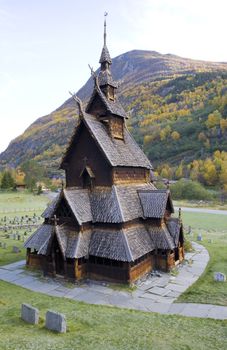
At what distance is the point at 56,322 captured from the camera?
507 inches

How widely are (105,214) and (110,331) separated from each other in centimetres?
994

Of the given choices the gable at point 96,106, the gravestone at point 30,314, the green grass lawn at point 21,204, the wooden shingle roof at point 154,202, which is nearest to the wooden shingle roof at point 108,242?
the wooden shingle roof at point 154,202

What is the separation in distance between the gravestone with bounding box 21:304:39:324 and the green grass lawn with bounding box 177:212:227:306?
8.60 m

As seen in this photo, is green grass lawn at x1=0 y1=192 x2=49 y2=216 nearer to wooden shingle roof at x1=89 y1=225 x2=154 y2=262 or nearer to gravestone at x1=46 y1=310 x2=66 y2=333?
wooden shingle roof at x1=89 y1=225 x2=154 y2=262

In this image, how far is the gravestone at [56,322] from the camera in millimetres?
12766

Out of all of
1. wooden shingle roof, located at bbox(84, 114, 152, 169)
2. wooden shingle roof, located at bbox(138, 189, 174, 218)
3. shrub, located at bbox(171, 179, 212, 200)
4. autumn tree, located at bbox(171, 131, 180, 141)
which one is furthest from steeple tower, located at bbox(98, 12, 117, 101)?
autumn tree, located at bbox(171, 131, 180, 141)

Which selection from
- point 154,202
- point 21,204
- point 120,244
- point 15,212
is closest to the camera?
point 120,244

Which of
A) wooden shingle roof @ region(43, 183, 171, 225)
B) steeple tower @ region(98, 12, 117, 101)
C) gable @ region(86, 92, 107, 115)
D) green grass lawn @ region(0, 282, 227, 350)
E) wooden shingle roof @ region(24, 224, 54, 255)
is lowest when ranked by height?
green grass lawn @ region(0, 282, 227, 350)

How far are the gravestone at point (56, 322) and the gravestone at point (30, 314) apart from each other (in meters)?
0.95

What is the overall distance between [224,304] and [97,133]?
46.7 feet

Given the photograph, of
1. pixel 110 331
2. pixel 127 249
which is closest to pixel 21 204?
pixel 127 249

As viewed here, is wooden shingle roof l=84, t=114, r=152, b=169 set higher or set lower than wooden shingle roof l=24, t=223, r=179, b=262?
higher

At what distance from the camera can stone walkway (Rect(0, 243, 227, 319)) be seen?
17.0 m

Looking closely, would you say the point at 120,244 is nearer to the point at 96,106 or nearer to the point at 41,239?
the point at 41,239
